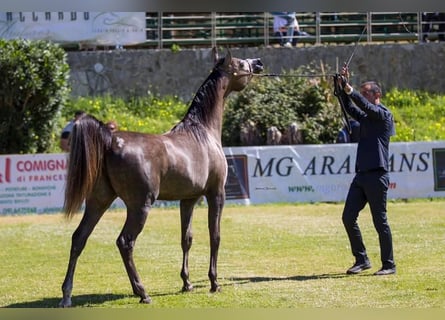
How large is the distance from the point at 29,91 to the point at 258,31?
6352 millimetres

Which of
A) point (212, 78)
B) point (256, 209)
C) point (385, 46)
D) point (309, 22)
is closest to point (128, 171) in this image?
point (212, 78)

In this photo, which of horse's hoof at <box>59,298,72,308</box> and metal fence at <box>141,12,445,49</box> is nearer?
horse's hoof at <box>59,298,72,308</box>

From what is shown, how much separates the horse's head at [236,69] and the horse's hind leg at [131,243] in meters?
2.10

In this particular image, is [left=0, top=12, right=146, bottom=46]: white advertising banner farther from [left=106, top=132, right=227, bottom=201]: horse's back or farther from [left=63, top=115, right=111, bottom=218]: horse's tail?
[left=63, top=115, right=111, bottom=218]: horse's tail

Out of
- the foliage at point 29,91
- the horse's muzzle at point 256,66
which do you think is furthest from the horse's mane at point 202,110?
the foliage at point 29,91

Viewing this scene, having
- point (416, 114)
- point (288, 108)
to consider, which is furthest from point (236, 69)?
point (416, 114)

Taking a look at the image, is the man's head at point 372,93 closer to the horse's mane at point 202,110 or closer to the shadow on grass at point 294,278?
the horse's mane at point 202,110

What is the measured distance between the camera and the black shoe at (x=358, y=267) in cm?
1076

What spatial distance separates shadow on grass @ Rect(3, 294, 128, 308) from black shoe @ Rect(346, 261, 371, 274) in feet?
9.46

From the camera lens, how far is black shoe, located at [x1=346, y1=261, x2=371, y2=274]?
35.3 feet

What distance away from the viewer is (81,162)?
27.8 feet

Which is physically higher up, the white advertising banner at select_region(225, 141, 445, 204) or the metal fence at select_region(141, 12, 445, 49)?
the metal fence at select_region(141, 12, 445, 49)

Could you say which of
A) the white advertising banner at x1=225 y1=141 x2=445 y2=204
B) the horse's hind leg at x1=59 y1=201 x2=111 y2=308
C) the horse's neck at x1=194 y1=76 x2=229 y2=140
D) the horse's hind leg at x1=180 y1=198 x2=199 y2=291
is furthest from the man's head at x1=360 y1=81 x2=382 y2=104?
the white advertising banner at x1=225 y1=141 x2=445 y2=204

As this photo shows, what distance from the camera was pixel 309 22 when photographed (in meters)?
23.9
